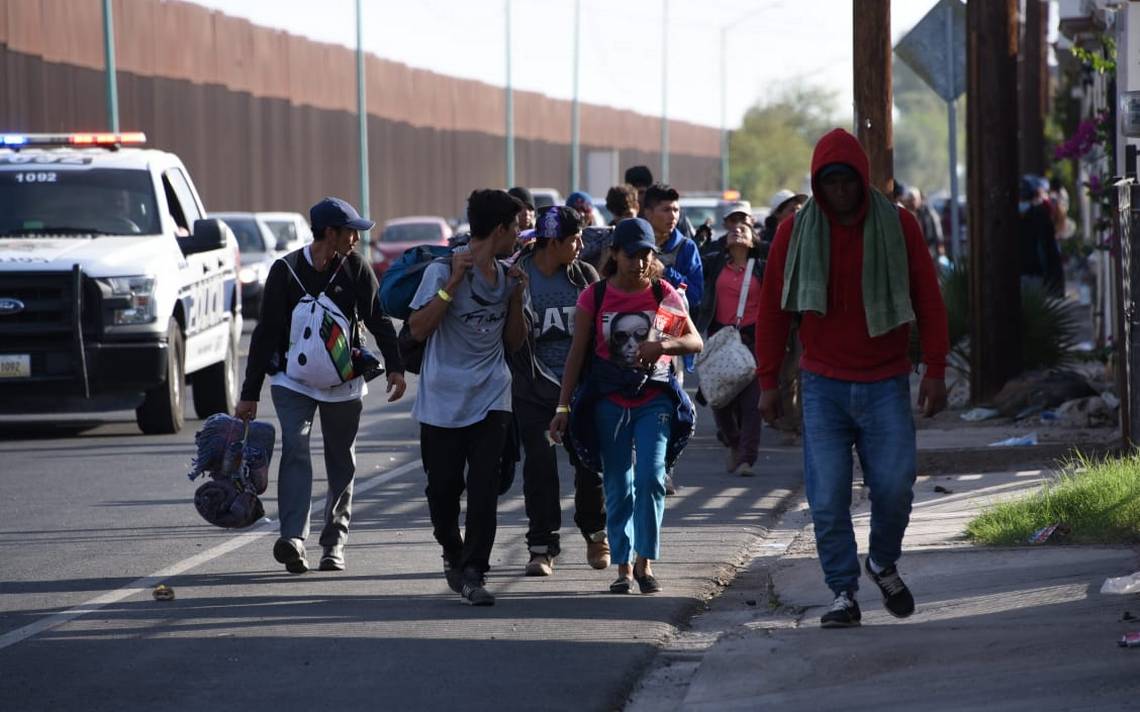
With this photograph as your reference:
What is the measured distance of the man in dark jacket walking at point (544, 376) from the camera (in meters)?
9.34

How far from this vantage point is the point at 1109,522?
9234mm

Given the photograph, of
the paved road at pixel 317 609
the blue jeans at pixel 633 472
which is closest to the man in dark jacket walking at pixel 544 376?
the paved road at pixel 317 609

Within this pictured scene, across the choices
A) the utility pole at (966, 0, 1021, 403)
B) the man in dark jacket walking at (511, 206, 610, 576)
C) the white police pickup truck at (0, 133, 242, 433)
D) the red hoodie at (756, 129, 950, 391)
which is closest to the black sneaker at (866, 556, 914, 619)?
the red hoodie at (756, 129, 950, 391)

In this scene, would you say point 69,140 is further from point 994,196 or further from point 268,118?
point 268,118

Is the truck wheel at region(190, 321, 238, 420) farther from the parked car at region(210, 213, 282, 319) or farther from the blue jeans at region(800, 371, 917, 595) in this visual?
the parked car at region(210, 213, 282, 319)

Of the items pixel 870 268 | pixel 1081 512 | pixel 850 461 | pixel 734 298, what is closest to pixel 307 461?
pixel 850 461

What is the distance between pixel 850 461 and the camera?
7703 millimetres

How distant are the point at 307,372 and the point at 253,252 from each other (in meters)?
24.6

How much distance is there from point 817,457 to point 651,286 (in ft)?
4.93

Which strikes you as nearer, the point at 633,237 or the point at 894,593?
the point at 894,593

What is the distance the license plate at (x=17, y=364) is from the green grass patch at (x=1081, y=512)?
7.86 meters

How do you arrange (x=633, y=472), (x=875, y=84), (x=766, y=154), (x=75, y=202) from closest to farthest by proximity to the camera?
(x=633, y=472), (x=875, y=84), (x=75, y=202), (x=766, y=154)

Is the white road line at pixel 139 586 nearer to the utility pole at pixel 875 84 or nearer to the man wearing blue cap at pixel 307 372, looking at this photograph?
the man wearing blue cap at pixel 307 372

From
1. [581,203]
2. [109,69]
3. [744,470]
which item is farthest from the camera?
[109,69]
